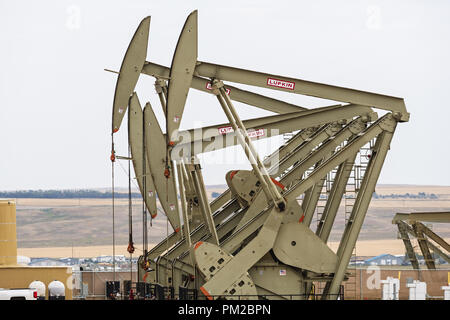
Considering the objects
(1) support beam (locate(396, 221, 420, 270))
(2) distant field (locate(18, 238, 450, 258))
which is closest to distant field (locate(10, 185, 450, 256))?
(2) distant field (locate(18, 238, 450, 258))

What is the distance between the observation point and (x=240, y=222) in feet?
88.7

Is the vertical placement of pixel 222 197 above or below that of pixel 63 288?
above

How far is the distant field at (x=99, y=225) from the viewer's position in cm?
9512

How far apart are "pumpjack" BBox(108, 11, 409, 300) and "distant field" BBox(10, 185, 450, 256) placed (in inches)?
2388

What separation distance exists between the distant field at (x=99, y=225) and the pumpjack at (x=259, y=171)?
60646mm

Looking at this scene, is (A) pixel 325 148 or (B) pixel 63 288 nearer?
(A) pixel 325 148

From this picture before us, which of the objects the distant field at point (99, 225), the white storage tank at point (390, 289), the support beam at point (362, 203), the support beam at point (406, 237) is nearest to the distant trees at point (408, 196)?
the distant field at point (99, 225)

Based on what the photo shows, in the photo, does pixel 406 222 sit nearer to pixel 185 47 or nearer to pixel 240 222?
pixel 240 222

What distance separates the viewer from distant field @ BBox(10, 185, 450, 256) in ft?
312

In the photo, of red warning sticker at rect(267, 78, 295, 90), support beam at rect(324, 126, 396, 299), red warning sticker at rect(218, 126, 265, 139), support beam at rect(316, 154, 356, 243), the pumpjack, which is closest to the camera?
the pumpjack

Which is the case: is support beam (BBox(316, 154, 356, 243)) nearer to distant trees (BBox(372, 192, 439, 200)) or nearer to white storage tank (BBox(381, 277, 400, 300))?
white storage tank (BBox(381, 277, 400, 300))

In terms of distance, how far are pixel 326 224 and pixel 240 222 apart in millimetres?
2607
